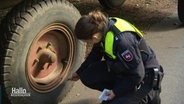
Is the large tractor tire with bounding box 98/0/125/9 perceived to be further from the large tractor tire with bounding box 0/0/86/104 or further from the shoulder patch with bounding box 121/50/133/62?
the shoulder patch with bounding box 121/50/133/62

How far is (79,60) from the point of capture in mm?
3652

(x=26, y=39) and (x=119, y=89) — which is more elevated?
(x=26, y=39)

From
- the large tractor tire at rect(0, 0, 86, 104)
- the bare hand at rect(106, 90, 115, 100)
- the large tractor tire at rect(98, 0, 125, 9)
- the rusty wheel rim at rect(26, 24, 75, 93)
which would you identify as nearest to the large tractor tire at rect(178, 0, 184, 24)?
the large tractor tire at rect(98, 0, 125, 9)

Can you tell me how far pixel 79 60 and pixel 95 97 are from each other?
37 cm

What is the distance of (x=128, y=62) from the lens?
9.54 ft

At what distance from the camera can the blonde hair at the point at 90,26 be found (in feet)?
9.41

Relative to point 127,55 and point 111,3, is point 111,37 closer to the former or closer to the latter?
point 127,55

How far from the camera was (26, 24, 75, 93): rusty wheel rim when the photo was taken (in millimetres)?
3242

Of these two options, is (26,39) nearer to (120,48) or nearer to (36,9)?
(36,9)

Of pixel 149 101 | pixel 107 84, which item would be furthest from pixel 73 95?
pixel 149 101

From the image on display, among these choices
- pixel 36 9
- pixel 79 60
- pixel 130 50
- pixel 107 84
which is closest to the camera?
pixel 130 50

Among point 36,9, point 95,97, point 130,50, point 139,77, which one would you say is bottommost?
point 95,97

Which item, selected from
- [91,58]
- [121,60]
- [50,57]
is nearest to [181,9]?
[91,58]

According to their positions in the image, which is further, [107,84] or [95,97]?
[95,97]
